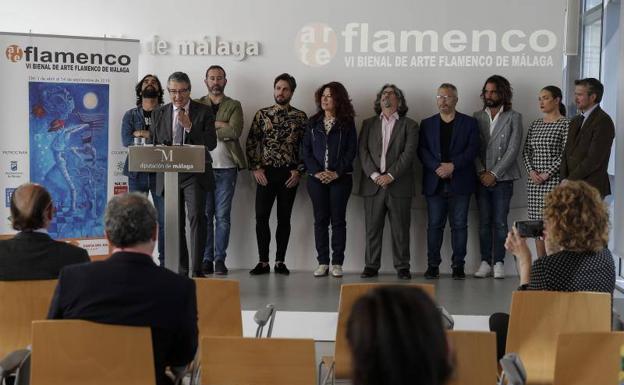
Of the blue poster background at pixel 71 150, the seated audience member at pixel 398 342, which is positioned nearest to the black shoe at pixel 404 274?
the blue poster background at pixel 71 150

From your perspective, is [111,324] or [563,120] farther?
[563,120]

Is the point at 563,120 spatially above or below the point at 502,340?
above

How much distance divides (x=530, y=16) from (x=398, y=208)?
7.27 ft

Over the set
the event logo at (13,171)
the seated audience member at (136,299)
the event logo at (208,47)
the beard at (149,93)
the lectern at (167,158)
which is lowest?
the seated audience member at (136,299)

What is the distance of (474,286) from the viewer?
7207 mm

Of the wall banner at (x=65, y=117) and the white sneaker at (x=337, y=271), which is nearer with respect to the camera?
the wall banner at (x=65, y=117)

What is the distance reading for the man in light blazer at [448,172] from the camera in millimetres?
7402

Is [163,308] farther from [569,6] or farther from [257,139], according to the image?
[569,6]

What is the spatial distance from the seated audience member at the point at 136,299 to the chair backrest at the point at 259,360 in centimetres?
16

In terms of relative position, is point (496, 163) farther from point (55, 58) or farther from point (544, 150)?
point (55, 58)

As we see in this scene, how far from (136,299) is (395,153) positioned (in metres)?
4.89

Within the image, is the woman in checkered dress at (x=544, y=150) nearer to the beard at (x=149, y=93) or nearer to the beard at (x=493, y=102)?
the beard at (x=493, y=102)

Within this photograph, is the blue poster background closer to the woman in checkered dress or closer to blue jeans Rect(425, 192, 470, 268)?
blue jeans Rect(425, 192, 470, 268)

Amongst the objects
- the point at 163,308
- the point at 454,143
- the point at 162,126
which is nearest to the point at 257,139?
the point at 162,126
